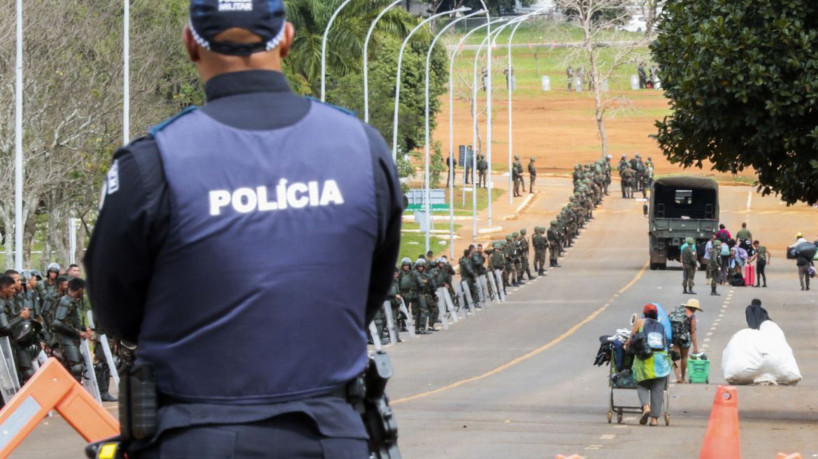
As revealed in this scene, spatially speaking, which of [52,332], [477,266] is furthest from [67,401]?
[477,266]

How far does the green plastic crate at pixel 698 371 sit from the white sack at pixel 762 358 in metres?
0.57

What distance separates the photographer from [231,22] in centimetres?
357

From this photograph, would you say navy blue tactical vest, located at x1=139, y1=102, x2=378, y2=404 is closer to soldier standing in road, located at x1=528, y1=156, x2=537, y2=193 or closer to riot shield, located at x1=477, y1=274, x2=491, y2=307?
riot shield, located at x1=477, y1=274, x2=491, y2=307

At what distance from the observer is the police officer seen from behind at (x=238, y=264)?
3.42m

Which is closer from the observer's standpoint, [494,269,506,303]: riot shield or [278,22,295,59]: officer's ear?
[278,22,295,59]: officer's ear

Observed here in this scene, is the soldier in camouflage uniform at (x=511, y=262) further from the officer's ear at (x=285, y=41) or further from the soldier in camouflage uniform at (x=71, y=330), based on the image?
the officer's ear at (x=285, y=41)

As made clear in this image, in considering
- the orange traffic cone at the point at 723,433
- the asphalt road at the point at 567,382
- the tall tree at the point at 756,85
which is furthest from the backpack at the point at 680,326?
the orange traffic cone at the point at 723,433

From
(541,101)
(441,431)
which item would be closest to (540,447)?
(441,431)

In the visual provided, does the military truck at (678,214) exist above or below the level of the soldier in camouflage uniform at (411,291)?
above

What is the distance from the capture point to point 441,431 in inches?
687

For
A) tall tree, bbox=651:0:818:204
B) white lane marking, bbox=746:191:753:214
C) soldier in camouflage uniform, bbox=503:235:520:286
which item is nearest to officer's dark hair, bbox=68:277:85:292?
tall tree, bbox=651:0:818:204

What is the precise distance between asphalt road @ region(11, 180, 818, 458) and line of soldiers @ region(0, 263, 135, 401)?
4.97 feet

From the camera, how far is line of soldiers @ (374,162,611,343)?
3544 cm

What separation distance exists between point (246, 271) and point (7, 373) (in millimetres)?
15861
